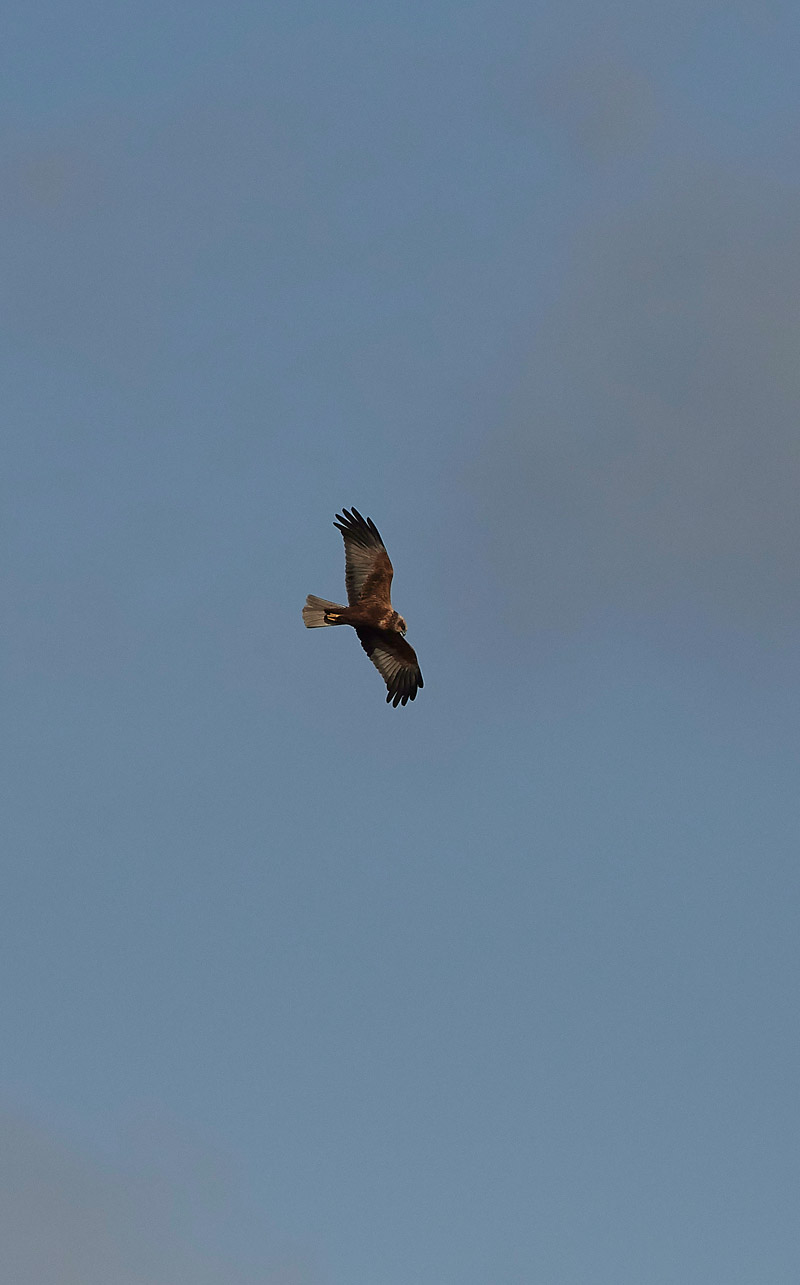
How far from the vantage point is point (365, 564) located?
93125 mm

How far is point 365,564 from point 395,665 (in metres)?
4.34

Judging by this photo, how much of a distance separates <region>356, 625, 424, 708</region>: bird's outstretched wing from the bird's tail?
1944 millimetres

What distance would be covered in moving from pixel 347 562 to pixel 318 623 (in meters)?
2.24

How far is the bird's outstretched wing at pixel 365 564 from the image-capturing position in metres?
93.0

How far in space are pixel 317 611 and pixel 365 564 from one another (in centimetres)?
219

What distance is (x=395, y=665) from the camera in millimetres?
95750

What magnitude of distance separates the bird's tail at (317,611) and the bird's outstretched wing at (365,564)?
26.8 inches

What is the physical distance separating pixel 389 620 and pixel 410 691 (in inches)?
133

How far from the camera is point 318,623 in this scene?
92938 millimetres

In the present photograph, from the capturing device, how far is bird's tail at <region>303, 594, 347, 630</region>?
9288 cm

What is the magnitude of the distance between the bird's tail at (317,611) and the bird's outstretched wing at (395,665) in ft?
6.38

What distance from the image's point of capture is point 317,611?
305ft

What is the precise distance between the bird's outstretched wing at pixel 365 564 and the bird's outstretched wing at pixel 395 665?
1979 millimetres

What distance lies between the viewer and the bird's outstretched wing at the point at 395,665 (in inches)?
3748
